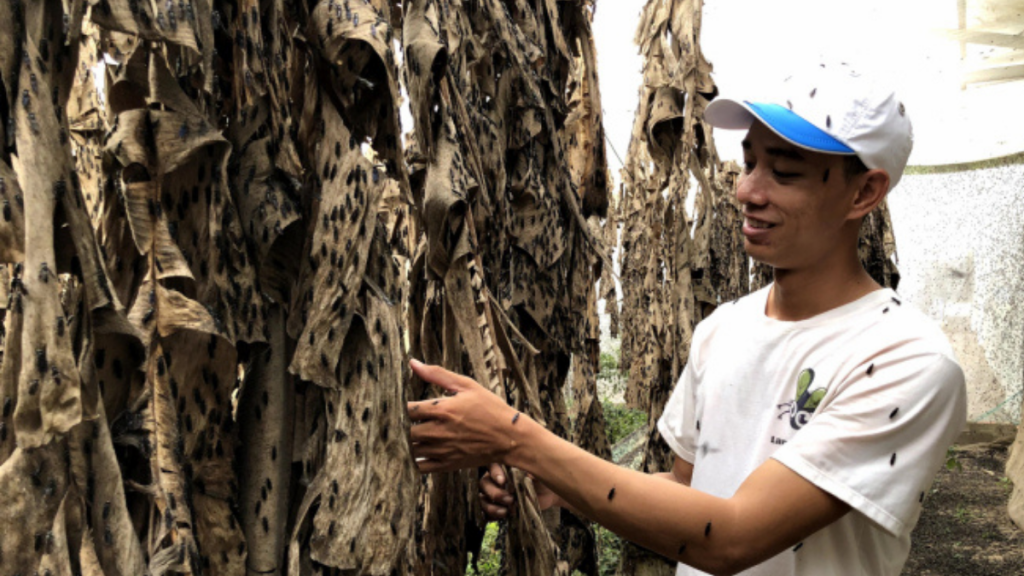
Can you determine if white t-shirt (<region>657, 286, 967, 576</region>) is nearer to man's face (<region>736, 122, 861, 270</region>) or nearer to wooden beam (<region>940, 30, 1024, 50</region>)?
man's face (<region>736, 122, 861, 270</region>)

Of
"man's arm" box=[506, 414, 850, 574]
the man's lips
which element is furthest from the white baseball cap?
"man's arm" box=[506, 414, 850, 574]

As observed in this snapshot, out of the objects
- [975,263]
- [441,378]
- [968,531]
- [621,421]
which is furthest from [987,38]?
[441,378]

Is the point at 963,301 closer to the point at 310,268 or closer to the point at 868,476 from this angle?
the point at 868,476

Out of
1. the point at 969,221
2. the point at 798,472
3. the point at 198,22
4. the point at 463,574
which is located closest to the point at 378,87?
the point at 198,22

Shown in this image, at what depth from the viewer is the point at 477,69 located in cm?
133

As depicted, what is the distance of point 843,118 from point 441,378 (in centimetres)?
64

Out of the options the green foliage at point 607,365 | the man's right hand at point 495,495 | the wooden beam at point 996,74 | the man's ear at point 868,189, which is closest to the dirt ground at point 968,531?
the wooden beam at point 996,74

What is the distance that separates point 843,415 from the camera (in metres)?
1.03

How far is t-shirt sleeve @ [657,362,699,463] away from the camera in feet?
4.49

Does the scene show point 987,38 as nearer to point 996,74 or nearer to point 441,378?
point 996,74

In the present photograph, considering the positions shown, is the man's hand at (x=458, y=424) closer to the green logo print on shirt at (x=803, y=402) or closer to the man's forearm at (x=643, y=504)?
the man's forearm at (x=643, y=504)

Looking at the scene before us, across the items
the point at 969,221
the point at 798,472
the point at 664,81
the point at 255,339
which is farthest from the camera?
the point at 969,221

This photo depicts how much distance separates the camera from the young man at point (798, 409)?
991 millimetres

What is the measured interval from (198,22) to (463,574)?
0.92m
